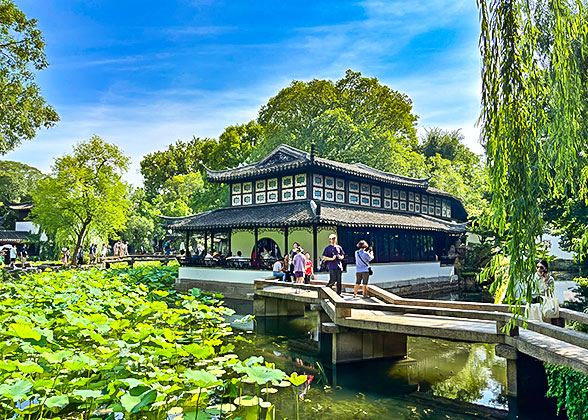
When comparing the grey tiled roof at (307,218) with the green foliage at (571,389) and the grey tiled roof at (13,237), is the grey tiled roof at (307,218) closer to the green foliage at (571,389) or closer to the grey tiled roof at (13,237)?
the green foliage at (571,389)

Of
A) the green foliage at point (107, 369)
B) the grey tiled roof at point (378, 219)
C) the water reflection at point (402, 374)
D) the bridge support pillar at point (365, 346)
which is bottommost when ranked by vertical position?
the water reflection at point (402, 374)

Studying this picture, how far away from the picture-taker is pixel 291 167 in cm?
1869

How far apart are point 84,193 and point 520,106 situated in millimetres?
21605

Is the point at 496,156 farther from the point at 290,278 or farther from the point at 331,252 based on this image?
the point at 290,278

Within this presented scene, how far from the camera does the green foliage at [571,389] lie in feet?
16.5

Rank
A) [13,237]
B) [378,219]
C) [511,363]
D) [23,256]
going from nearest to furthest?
1. [511,363]
2. [378,219]
3. [23,256]
4. [13,237]

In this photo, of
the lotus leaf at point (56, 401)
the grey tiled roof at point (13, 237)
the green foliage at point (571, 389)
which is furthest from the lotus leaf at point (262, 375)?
the grey tiled roof at point (13, 237)

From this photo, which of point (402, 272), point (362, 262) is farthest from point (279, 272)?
point (402, 272)

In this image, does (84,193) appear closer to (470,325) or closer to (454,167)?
(470,325)

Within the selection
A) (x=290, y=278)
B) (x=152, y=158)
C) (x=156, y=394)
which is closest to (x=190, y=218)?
(x=290, y=278)

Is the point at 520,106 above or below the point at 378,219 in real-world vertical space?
above

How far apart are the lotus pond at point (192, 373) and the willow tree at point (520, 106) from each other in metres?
2.58

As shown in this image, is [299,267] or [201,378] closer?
[201,378]

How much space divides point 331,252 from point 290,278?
14.3ft
